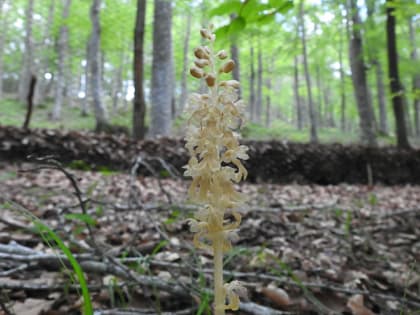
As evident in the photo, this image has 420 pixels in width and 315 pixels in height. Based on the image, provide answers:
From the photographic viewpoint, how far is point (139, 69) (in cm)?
742

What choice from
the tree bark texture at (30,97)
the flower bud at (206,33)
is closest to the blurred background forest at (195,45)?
the flower bud at (206,33)

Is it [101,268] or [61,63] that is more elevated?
[61,63]

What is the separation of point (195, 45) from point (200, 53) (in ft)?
38.9

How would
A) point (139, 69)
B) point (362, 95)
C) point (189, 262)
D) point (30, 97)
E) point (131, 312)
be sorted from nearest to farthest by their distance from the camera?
point (131, 312) < point (189, 262) < point (30, 97) < point (139, 69) < point (362, 95)

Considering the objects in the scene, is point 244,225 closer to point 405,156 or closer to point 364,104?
point 405,156

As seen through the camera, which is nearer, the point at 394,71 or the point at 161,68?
the point at 394,71

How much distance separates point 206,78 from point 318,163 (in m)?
7.53

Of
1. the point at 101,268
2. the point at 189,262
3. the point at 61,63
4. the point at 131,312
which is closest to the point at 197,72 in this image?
the point at 131,312

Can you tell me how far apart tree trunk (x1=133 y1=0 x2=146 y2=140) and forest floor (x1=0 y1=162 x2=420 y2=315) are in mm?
3703

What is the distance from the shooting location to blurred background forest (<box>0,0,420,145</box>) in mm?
7328

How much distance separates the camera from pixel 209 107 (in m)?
0.88

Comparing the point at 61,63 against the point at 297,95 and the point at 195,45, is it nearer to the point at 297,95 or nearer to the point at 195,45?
the point at 195,45

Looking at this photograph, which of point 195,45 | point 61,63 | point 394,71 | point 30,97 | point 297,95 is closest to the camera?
point 30,97

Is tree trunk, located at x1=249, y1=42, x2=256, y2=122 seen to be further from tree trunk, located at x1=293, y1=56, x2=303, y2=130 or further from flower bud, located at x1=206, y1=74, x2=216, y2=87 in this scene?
flower bud, located at x1=206, y1=74, x2=216, y2=87
